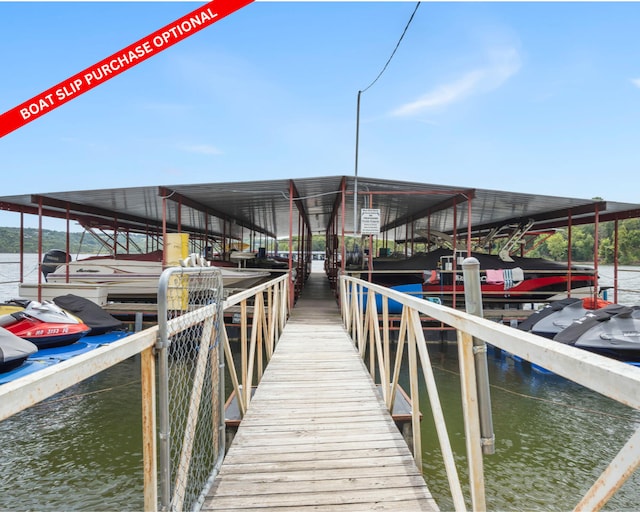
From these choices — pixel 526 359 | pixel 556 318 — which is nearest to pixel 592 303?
pixel 556 318

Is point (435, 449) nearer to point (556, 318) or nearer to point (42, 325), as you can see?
point (556, 318)

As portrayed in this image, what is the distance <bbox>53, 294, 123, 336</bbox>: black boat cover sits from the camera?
733cm

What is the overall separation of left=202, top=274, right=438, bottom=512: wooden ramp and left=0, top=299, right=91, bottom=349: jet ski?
3.97 meters

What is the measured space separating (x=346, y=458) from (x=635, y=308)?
6555 mm

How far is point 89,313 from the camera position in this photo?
7531 mm

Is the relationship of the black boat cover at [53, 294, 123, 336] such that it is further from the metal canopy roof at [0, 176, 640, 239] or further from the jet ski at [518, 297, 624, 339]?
the jet ski at [518, 297, 624, 339]

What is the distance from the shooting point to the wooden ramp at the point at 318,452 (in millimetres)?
2051

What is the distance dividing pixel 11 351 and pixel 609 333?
8092mm

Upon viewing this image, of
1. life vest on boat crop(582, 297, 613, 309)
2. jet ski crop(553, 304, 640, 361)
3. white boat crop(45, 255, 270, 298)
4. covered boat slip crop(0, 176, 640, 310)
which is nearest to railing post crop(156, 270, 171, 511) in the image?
covered boat slip crop(0, 176, 640, 310)

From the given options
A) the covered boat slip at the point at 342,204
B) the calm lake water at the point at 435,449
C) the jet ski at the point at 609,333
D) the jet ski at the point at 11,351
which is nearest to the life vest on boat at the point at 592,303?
the covered boat slip at the point at 342,204

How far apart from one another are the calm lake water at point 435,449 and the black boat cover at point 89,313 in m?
1.16

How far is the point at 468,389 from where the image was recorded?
1.52 metres

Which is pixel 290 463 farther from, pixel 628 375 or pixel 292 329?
pixel 292 329

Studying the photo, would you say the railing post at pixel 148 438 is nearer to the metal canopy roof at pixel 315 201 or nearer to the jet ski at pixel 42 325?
the jet ski at pixel 42 325
